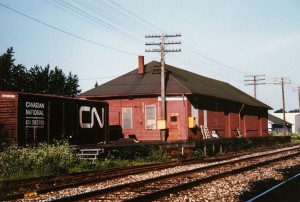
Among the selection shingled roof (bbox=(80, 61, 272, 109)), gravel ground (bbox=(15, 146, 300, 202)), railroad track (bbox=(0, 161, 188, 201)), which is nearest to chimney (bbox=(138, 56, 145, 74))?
shingled roof (bbox=(80, 61, 272, 109))

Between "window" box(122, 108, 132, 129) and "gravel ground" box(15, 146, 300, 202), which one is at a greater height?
"window" box(122, 108, 132, 129)

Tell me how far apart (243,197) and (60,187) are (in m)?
4.97

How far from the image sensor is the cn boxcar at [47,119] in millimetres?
15891

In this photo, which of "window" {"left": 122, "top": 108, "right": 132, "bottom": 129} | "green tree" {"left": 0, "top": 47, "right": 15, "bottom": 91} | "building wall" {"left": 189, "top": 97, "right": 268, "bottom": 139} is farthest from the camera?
"green tree" {"left": 0, "top": 47, "right": 15, "bottom": 91}

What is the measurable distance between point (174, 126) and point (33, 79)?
86.6 feet

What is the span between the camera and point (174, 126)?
28.2m

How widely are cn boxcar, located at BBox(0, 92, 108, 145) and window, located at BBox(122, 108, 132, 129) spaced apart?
27.3 ft

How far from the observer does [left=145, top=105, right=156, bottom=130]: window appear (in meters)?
28.8

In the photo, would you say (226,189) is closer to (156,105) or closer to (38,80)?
(156,105)

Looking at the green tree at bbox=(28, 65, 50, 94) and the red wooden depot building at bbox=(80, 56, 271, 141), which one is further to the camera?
the green tree at bbox=(28, 65, 50, 94)

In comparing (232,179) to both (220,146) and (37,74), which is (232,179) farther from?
(37,74)

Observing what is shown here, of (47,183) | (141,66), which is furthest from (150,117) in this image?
(47,183)

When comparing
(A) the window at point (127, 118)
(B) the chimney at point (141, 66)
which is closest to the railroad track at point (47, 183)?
(A) the window at point (127, 118)

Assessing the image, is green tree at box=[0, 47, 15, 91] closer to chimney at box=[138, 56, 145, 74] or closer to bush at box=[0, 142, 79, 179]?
chimney at box=[138, 56, 145, 74]
